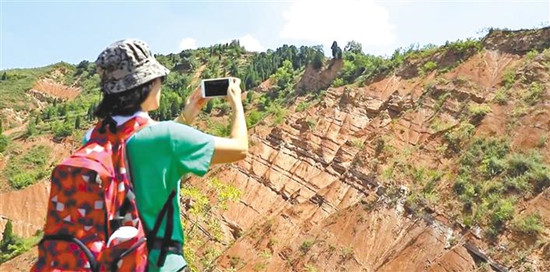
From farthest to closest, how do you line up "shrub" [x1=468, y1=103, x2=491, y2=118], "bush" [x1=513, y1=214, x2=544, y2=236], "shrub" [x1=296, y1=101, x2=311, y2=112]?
"shrub" [x1=296, y1=101, x2=311, y2=112], "shrub" [x1=468, y1=103, x2=491, y2=118], "bush" [x1=513, y1=214, x2=544, y2=236]

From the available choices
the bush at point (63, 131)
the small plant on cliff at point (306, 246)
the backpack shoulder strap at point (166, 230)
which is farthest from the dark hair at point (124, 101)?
the bush at point (63, 131)

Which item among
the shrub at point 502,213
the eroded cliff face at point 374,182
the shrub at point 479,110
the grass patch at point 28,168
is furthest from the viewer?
the grass patch at point 28,168

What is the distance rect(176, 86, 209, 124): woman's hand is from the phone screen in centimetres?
9

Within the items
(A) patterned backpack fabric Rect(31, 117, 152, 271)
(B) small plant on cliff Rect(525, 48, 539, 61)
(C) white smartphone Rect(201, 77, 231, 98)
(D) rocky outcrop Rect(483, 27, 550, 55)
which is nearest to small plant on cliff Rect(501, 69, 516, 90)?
(B) small plant on cliff Rect(525, 48, 539, 61)

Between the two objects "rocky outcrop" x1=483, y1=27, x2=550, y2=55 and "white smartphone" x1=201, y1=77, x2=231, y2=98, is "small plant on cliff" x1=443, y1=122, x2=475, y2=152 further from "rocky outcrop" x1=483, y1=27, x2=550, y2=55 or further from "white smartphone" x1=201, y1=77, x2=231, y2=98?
"white smartphone" x1=201, y1=77, x2=231, y2=98

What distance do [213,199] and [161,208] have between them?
1047 inches

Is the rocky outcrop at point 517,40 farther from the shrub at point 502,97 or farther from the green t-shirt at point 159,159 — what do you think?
the green t-shirt at point 159,159

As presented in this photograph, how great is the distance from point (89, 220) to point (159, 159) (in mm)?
330

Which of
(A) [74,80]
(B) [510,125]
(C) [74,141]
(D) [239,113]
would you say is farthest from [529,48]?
(A) [74,80]

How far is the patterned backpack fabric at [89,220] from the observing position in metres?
1.84

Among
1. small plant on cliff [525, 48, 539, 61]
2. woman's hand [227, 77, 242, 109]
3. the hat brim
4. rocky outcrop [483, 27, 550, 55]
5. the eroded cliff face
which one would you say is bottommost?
the eroded cliff face

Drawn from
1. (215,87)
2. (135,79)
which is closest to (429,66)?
(215,87)

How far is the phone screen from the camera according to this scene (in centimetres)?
259

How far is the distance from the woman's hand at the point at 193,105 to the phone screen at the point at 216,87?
0.09m
